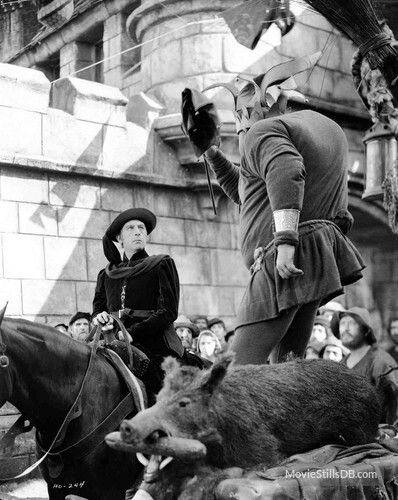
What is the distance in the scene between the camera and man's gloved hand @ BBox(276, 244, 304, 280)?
376 cm

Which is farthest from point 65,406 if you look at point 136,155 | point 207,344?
point 136,155

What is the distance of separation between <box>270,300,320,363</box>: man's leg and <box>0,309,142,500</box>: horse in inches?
45.3

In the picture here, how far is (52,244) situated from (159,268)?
5489 mm

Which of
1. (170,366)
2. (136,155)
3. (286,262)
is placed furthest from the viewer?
(136,155)

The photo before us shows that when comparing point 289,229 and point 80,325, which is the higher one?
point 289,229

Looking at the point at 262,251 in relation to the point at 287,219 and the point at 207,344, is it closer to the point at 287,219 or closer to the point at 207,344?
the point at 287,219

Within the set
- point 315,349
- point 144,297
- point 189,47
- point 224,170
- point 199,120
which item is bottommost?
point 315,349

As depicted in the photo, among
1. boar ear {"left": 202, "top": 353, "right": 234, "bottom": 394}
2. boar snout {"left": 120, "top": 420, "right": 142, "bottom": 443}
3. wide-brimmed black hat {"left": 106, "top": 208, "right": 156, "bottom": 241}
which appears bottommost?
boar snout {"left": 120, "top": 420, "right": 142, "bottom": 443}

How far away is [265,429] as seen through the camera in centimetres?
318

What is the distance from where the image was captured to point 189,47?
496 inches

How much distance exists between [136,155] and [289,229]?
27.8 ft

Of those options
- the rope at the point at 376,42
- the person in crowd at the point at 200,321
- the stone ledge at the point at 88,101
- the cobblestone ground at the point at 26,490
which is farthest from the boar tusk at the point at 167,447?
the stone ledge at the point at 88,101

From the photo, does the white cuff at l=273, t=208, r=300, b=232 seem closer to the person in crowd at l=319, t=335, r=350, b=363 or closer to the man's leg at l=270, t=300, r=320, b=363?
the man's leg at l=270, t=300, r=320, b=363

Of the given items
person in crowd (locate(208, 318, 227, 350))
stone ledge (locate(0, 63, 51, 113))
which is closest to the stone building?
stone ledge (locate(0, 63, 51, 113))
